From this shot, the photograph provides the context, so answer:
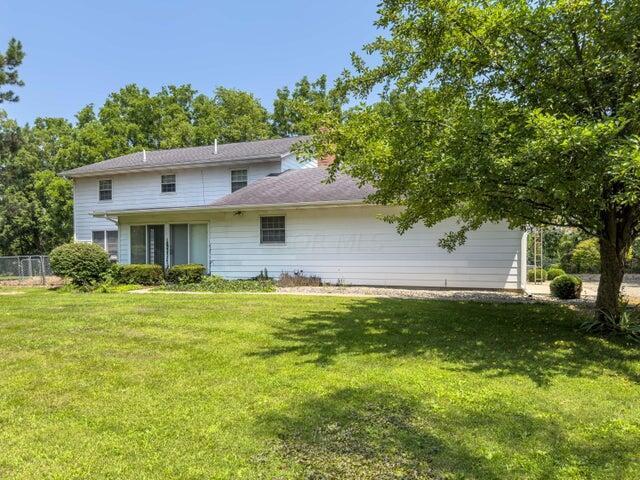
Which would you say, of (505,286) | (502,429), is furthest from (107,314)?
(505,286)

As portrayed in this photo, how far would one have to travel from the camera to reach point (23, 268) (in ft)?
62.9

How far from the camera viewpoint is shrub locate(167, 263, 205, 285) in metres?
15.1

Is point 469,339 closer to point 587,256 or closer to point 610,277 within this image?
point 610,277

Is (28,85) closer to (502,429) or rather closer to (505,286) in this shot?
(505,286)

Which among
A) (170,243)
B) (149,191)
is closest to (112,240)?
(149,191)

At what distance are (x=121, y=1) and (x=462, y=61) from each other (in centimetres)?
1727

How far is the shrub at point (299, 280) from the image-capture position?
14492 millimetres

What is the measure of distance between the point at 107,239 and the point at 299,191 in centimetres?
1123

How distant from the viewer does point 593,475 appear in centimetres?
296

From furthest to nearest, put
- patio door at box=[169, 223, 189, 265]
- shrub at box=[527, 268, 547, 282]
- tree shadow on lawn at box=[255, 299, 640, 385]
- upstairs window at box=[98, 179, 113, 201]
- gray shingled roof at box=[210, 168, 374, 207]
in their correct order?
upstairs window at box=[98, 179, 113, 201] → shrub at box=[527, 268, 547, 282] → patio door at box=[169, 223, 189, 265] → gray shingled roof at box=[210, 168, 374, 207] → tree shadow on lawn at box=[255, 299, 640, 385]

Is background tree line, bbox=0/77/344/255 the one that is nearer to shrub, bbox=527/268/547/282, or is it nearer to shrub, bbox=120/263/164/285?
shrub, bbox=120/263/164/285

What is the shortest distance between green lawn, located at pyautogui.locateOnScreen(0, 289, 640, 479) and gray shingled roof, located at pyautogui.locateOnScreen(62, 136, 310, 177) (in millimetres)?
12718

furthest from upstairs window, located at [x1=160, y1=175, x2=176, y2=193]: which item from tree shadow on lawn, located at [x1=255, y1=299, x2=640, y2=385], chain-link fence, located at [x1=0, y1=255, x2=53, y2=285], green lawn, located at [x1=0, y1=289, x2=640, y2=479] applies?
tree shadow on lawn, located at [x1=255, y1=299, x2=640, y2=385]

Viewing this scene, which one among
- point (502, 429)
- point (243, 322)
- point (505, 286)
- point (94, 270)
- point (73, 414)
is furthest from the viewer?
point (94, 270)
